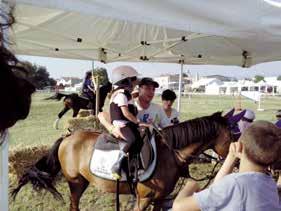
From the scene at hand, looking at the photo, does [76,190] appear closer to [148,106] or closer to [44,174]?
[44,174]

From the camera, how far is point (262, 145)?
1400 millimetres

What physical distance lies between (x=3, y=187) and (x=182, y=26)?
4.41 feet

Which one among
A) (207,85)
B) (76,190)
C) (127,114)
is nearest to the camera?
(127,114)

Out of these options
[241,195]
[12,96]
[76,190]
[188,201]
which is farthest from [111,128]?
[12,96]

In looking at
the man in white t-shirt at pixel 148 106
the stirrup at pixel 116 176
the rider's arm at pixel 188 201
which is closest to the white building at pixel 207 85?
the man in white t-shirt at pixel 148 106

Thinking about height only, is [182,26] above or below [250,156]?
above

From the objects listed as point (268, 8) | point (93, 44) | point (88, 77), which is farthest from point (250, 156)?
point (88, 77)

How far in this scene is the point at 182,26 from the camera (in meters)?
2.23

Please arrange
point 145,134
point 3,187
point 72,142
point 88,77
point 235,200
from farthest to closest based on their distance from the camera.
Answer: point 88,77 → point 72,142 → point 145,134 → point 3,187 → point 235,200

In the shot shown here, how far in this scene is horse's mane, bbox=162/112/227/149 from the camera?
11.8ft

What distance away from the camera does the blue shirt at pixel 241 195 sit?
4.53ft

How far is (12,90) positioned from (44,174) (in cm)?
357

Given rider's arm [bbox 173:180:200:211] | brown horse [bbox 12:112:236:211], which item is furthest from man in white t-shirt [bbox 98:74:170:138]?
rider's arm [bbox 173:180:200:211]

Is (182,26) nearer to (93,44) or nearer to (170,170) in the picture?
(170,170)
